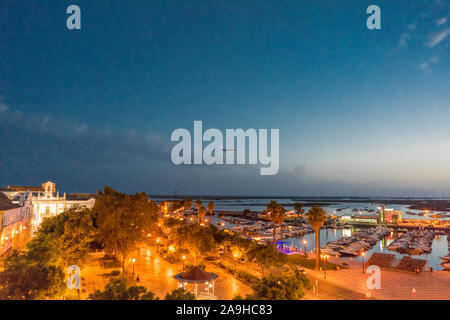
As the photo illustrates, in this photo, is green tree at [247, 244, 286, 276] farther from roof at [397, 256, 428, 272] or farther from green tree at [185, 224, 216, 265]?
roof at [397, 256, 428, 272]

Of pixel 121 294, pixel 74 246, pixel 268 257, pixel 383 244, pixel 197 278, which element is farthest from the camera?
pixel 383 244

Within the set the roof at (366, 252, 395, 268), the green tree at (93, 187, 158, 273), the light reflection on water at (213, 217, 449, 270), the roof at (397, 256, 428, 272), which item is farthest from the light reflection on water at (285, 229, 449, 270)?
the green tree at (93, 187, 158, 273)

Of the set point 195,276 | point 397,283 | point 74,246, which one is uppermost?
point 74,246

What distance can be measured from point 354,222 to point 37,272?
9780cm

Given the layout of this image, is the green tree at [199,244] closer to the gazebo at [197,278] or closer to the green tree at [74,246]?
the gazebo at [197,278]

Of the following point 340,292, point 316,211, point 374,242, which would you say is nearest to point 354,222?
point 374,242

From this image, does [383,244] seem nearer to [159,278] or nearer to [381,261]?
[381,261]

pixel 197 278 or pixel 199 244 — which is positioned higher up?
pixel 199 244

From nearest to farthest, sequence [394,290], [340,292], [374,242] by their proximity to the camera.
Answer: [340,292] → [394,290] → [374,242]

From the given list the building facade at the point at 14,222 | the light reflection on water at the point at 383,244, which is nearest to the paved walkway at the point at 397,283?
the light reflection on water at the point at 383,244

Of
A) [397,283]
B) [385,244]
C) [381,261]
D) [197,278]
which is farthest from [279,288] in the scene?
[385,244]

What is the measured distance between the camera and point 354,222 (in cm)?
9494

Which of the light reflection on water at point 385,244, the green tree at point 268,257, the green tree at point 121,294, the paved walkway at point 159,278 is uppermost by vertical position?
the green tree at point 121,294
